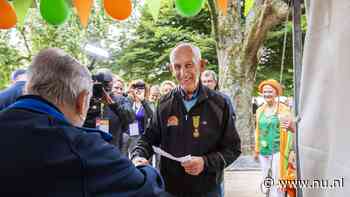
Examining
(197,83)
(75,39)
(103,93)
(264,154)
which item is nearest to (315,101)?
(197,83)

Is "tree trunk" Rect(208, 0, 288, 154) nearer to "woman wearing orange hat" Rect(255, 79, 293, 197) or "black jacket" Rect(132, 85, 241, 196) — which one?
"woman wearing orange hat" Rect(255, 79, 293, 197)

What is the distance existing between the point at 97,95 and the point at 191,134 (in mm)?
1560

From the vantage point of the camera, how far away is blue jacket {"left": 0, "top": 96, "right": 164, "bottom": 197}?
976 millimetres

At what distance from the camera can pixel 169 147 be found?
1941mm

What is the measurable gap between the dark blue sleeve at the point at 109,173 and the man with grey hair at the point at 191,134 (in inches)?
24.9

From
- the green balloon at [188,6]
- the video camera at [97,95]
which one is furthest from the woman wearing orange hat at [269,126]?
the green balloon at [188,6]

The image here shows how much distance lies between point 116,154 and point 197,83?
967 millimetres

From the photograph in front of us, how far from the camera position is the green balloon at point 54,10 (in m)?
1.39

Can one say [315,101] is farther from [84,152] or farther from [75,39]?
[75,39]

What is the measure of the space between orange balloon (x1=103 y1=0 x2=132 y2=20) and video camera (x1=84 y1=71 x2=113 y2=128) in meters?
1.80

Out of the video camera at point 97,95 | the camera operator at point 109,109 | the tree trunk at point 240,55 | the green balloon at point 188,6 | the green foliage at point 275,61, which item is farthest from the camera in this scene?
the green foliage at point 275,61

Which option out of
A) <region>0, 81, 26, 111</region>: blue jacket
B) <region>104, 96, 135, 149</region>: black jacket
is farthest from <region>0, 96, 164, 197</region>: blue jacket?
<region>104, 96, 135, 149</region>: black jacket

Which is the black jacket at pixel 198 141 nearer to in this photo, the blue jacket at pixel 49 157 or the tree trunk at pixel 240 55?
the blue jacket at pixel 49 157

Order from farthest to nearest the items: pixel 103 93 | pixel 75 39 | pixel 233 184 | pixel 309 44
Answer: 1. pixel 75 39
2. pixel 233 184
3. pixel 103 93
4. pixel 309 44
